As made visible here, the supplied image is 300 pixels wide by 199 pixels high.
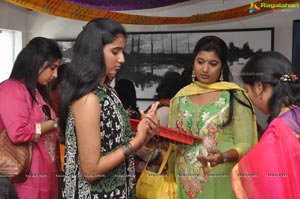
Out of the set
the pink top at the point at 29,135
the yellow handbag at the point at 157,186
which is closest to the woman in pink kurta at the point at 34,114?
the pink top at the point at 29,135

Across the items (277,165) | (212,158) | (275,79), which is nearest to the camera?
(277,165)

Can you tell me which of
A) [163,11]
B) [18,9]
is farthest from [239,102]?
[18,9]

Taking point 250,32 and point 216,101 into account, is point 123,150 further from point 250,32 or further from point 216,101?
point 250,32

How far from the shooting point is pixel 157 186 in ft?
6.28

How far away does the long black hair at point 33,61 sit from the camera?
1987 mm

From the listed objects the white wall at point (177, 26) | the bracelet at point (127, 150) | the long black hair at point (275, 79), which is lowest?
the bracelet at point (127, 150)

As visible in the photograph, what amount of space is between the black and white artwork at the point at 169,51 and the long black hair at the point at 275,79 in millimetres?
1754

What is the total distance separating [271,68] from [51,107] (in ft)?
4.17

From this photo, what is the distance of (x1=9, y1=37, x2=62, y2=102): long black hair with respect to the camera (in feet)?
6.52

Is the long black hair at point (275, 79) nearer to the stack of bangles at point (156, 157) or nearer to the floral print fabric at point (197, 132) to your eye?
the floral print fabric at point (197, 132)

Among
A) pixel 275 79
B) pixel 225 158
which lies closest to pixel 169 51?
pixel 225 158

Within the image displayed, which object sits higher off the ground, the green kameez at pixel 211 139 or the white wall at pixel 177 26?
the white wall at pixel 177 26

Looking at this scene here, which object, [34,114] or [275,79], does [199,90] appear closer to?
[275,79]

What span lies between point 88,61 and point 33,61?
781 millimetres
